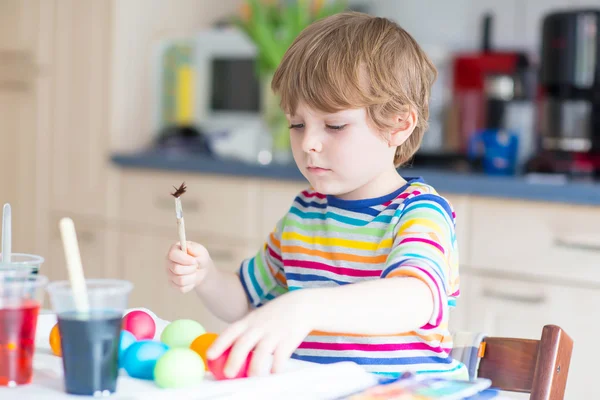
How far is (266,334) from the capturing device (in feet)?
2.25

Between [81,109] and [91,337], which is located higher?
A: [81,109]

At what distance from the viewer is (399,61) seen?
3.50 feet

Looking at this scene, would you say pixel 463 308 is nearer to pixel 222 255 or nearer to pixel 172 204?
pixel 222 255

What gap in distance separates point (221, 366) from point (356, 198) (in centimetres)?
45

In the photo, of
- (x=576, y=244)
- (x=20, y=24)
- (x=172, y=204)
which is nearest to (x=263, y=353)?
(x=576, y=244)

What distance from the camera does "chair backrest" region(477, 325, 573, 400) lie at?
0.91 m

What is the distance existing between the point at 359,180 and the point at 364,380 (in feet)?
1.12

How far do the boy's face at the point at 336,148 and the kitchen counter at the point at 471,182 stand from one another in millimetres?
991

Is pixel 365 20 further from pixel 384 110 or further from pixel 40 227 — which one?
pixel 40 227

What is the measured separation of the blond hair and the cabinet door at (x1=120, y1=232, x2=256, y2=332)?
150cm

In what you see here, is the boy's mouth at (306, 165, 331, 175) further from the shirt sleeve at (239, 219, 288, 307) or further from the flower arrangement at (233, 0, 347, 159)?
the flower arrangement at (233, 0, 347, 159)

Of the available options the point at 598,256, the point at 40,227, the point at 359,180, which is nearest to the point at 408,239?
the point at 359,180

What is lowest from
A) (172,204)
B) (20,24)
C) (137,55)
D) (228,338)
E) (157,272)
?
(157,272)

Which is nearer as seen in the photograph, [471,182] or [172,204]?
[471,182]
